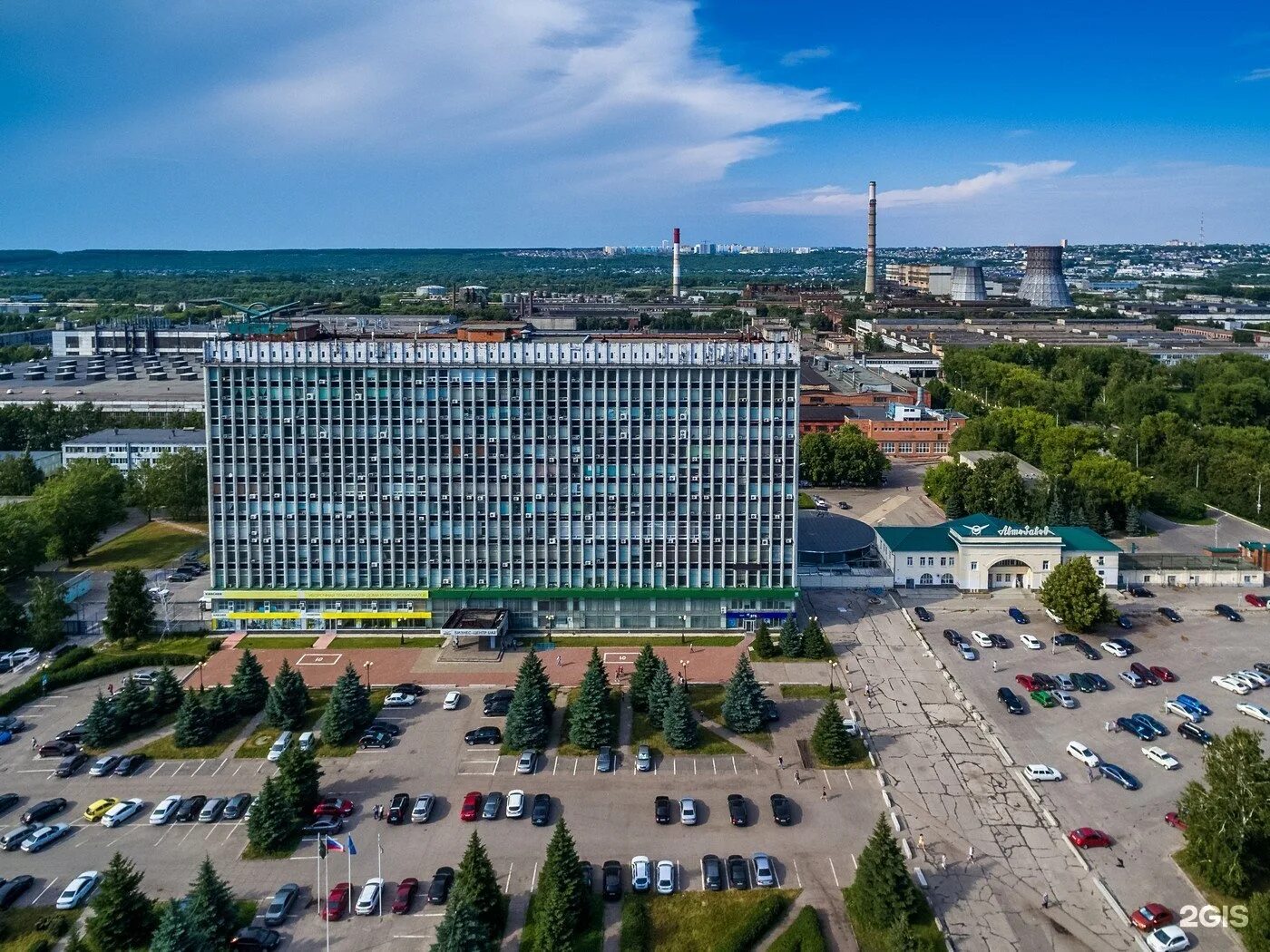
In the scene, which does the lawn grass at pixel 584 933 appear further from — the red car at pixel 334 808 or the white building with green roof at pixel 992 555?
the white building with green roof at pixel 992 555

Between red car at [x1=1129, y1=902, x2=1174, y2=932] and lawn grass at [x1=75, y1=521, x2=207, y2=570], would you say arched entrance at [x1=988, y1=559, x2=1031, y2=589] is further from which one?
lawn grass at [x1=75, y1=521, x2=207, y2=570]

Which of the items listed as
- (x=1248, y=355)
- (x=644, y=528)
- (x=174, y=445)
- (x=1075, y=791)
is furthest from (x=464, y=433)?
(x=1248, y=355)

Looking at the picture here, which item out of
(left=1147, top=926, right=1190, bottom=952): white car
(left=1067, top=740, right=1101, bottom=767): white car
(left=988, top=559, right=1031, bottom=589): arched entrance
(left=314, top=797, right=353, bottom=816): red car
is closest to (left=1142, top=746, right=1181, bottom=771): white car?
(left=1067, top=740, right=1101, bottom=767): white car

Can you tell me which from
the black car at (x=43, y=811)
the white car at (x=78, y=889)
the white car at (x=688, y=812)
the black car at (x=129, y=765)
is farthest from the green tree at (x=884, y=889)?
the black car at (x=43, y=811)

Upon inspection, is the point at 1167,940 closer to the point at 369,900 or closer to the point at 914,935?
the point at 914,935

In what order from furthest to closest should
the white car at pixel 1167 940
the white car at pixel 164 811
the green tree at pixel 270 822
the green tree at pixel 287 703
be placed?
1. the green tree at pixel 287 703
2. the white car at pixel 164 811
3. the green tree at pixel 270 822
4. the white car at pixel 1167 940

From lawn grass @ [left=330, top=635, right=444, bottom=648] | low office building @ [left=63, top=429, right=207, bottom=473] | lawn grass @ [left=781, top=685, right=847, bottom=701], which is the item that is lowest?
lawn grass @ [left=781, top=685, right=847, bottom=701]

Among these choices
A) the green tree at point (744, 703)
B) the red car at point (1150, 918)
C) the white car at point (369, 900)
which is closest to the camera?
the red car at point (1150, 918)
